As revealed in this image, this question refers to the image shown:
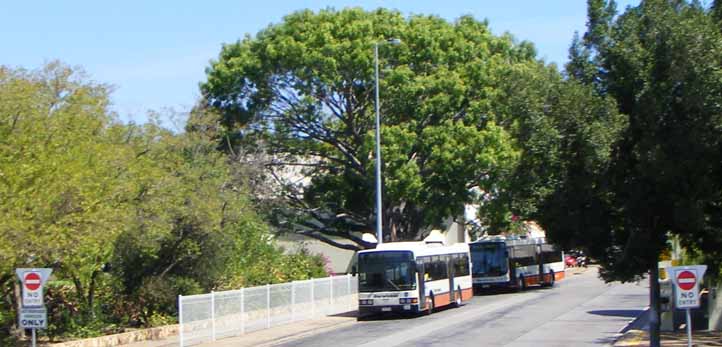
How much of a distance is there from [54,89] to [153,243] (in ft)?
17.0

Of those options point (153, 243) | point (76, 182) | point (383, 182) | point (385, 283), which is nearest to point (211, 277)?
point (153, 243)

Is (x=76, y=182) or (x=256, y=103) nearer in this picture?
(x=76, y=182)

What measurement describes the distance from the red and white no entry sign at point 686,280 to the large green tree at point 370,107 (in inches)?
964

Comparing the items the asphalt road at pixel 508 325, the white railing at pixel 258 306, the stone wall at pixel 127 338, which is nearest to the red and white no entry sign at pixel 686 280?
the asphalt road at pixel 508 325

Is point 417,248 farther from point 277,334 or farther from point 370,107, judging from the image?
point 370,107

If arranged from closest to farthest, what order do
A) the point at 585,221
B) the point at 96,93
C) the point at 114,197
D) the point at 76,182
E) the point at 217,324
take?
the point at 585,221 < the point at 76,182 < the point at 114,197 < the point at 96,93 < the point at 217,324

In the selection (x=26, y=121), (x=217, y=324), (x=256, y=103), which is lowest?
(x=217, y=324)

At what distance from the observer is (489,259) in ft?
170

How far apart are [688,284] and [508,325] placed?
42.8ft

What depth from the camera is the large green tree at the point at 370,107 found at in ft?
150

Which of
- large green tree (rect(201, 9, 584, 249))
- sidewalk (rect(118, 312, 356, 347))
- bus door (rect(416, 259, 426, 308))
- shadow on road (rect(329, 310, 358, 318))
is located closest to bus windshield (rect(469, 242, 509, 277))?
large green tree (rect(201, 9, 584, 249))

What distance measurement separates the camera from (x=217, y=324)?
3064 centimetres

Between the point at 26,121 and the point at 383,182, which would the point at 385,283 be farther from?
the point at 26,121

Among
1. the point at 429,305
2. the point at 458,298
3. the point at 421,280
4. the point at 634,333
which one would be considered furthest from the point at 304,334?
the point at 458,298
